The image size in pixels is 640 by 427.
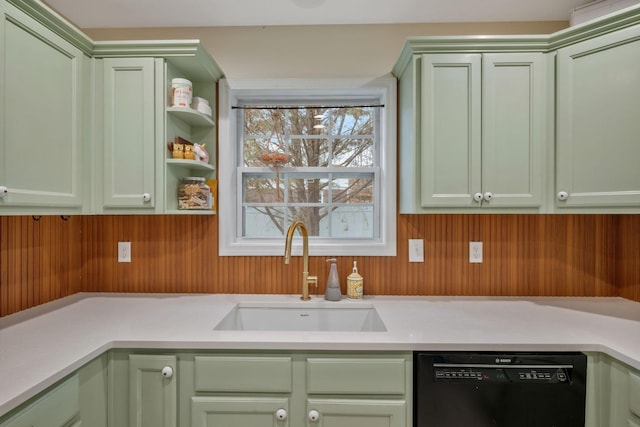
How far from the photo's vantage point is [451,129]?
154 cm

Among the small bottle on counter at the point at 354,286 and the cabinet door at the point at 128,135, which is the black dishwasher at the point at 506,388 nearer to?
the small bottle on counter at the point at 354,286

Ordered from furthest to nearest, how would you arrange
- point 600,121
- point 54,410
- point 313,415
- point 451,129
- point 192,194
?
point 192,194 → point 451,129 → point 600,121 → point 313,415 → point 54,410

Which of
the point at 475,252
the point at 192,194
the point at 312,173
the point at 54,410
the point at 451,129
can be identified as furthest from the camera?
the point at 312,173

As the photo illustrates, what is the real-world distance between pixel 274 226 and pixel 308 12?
1220 millimetres

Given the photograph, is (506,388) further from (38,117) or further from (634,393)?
(38,117)

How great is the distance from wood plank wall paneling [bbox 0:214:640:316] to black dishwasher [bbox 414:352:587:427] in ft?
2.18

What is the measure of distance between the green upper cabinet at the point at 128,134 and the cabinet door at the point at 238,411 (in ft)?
2.95

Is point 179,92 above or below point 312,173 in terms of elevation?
above

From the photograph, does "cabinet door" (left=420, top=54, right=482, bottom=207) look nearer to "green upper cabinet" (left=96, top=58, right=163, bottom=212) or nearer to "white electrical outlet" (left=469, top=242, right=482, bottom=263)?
"white electrical outlet" (left=469, top=242, right=482, bottom=263)

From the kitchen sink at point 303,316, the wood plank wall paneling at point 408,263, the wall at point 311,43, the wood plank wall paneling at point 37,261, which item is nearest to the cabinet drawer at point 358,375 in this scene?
the kitchen sink at point 303,316

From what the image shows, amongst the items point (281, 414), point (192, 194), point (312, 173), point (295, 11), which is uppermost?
point (295, 11)

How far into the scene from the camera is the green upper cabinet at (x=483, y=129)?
1.53 m

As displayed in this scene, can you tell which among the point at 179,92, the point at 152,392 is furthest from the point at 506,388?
the point at 179,92

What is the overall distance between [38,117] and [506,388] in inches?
80.0
